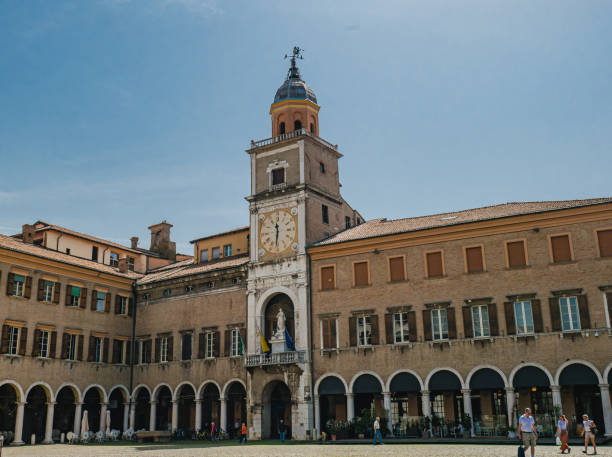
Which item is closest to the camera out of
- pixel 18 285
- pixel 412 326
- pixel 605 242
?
pixel 605 242

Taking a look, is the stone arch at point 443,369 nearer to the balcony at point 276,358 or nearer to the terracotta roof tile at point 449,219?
the balcony at point 276,358

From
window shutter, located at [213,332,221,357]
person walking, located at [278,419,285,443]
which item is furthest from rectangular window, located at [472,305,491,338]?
window shutter, located at [213,332,221,357]

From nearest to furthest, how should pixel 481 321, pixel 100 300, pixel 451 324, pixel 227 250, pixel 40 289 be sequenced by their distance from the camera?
pixel 481 321
pixel 451 324
pixel 40 289
pixel 100 300
pixel 227 250

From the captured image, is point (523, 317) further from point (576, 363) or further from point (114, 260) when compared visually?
point (114, 260)

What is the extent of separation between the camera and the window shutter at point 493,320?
114 feet

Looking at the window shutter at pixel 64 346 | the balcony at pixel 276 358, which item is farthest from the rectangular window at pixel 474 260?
the window shutter at pixel 64 346

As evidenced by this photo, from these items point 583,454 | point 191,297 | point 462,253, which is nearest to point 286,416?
point 191,297

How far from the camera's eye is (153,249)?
59406 mm

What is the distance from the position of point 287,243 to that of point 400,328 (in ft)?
32.8

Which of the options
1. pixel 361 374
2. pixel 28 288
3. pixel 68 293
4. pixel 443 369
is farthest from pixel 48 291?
pixel 443 369

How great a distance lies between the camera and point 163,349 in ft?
156

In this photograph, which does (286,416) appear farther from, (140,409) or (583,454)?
(583,454)

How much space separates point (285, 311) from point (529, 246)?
1607cm

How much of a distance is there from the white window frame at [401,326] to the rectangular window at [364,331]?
1.59 meters
